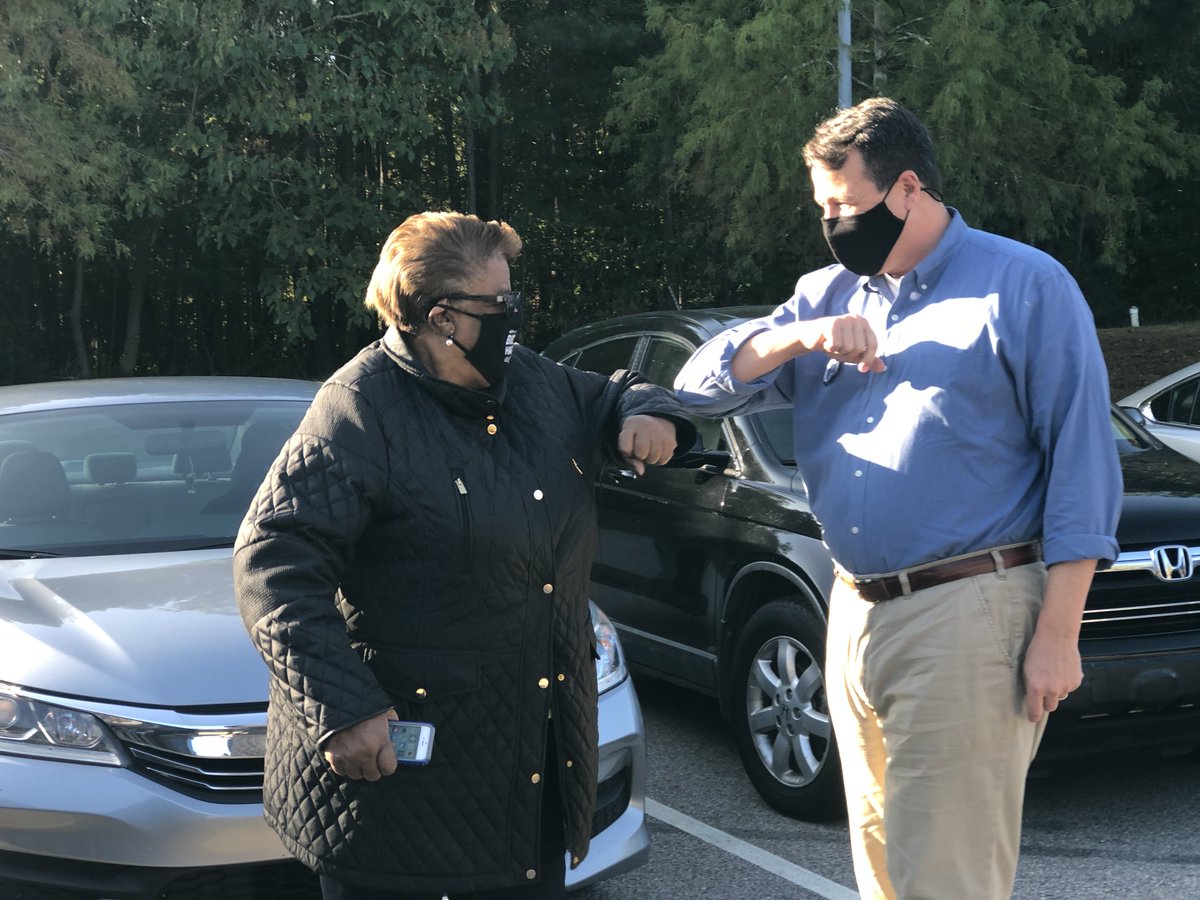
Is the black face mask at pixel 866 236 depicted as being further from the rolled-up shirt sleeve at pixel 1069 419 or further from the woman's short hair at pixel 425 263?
the woman's short hair at pixel 425 263

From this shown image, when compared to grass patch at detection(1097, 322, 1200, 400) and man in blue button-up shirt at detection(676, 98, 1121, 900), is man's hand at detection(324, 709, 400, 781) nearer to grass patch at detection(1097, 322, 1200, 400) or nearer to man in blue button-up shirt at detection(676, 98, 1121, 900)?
man in blue button-up shirt at detection(676, 98, 1121, 900)

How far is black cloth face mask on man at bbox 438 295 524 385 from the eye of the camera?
8.11 ft

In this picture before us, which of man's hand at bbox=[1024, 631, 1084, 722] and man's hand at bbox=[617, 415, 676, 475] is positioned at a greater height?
man's hand at bbox=[617, 415, 676, 475]

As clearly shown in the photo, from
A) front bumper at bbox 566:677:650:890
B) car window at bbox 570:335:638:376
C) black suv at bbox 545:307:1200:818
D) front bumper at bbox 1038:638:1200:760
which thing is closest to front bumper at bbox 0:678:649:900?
front bumper at bbox 566:677:650:890

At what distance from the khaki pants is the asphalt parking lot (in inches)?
65.4

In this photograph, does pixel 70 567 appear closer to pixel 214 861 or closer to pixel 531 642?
pixel 214 861

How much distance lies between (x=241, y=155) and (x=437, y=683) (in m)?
20.2

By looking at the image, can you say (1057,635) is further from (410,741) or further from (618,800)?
(618,800)

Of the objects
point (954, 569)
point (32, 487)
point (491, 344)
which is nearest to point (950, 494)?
point (954, 569)

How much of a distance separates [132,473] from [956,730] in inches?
121

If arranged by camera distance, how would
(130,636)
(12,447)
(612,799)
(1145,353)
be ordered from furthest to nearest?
1. (1145,353)
2. (12,447)
3. (612,799)
4. (130,636)

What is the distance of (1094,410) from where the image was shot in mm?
2467

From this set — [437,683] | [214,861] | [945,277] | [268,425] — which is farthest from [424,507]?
[268,425]

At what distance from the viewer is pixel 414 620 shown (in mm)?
2357
